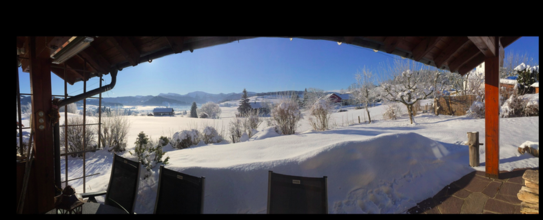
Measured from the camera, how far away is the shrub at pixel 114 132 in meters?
6.46

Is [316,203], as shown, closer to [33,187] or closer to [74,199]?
[74,199]

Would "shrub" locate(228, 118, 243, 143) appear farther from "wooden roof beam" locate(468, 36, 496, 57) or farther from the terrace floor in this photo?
"wooden roof beam" locate(468, 36, 496, 57)

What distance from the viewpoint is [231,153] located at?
4.05 meters

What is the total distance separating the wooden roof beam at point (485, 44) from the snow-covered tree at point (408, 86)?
805 cm

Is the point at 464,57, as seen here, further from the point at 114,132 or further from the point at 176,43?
the point at 114,132

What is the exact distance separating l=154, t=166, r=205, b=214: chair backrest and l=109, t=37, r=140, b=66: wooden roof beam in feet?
4.56

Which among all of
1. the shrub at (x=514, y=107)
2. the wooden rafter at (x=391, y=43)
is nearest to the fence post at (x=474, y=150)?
the wooden rafter at (x=391, y=43)

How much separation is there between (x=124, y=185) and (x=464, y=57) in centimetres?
486

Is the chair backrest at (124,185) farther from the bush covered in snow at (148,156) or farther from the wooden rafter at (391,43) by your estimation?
the wooden rafter at (391,43)

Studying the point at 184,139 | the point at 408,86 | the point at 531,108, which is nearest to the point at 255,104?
the point at 408,86
